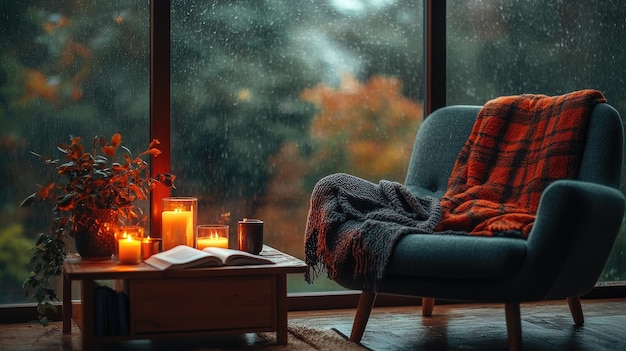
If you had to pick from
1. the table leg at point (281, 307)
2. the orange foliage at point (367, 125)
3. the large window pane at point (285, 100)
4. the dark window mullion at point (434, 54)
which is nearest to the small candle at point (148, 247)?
the table leg at point (281, 307)

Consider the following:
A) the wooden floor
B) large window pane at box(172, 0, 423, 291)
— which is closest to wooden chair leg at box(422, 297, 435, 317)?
the wooden floor

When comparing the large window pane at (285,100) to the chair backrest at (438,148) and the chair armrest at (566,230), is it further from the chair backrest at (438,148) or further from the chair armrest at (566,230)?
the chair armrest at (566,230)

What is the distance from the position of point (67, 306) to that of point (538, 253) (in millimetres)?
1498

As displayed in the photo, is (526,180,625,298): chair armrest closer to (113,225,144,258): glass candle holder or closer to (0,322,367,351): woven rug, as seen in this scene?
(0,322,367,351): woven rug

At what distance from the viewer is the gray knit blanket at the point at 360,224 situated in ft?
8.06

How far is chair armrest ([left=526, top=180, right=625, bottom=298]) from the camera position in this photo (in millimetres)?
2260

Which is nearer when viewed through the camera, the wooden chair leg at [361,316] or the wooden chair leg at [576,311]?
the wooden chair leg at [361,316]

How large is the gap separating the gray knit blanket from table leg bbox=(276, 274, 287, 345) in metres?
0.09

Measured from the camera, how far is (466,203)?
2.77 m

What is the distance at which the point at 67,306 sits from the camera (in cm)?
285

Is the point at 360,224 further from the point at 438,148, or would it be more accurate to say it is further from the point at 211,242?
the point at 438,148

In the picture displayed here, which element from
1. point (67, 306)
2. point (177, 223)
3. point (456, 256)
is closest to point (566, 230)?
point (456, 256)

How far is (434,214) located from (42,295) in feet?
4.13

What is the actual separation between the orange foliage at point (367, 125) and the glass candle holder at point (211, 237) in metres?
0.64
